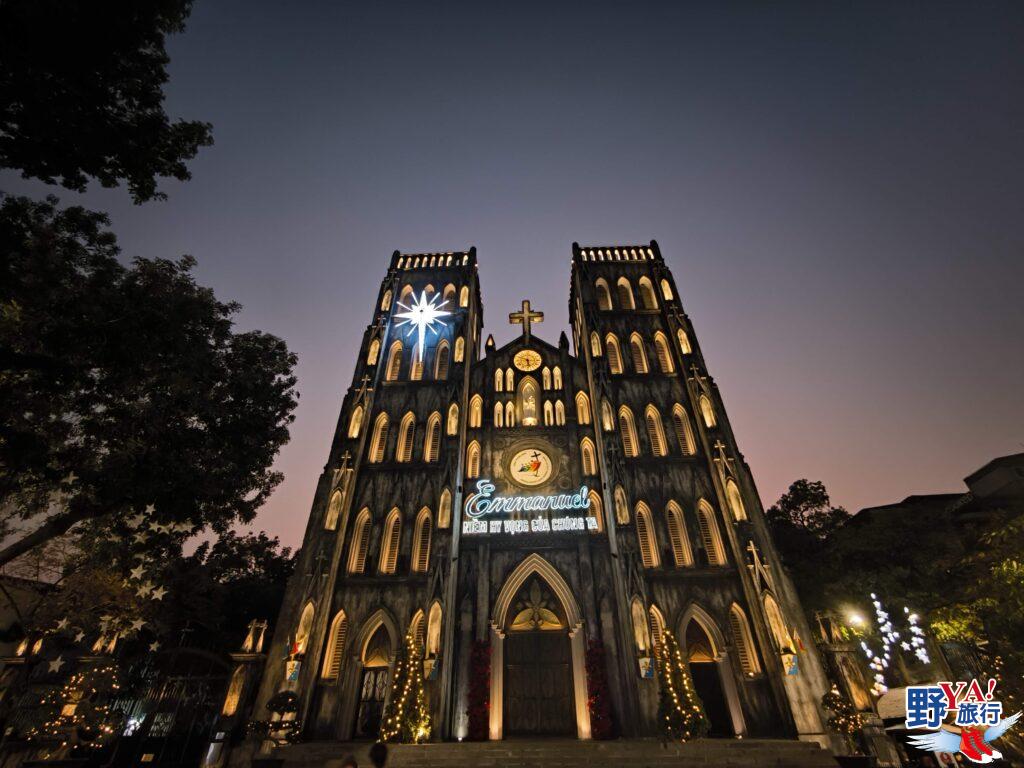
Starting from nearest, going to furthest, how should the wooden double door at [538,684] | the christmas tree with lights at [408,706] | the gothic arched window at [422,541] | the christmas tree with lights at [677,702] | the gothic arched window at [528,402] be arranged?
the christmas tree with lights at [677,702] < the christmas tree with lights at [408,706] < the wooden double door at [538,684] < the gothic arched window at [422,541] < the gothic arched window at [528,402]

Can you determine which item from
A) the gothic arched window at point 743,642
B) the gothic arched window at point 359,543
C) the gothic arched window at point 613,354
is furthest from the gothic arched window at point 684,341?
the gothic arched window at point 359,543

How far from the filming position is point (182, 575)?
22219 millimetres

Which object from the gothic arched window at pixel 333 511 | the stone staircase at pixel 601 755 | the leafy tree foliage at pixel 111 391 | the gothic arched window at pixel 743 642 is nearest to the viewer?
the leafy tree foliage at pixel 111 391

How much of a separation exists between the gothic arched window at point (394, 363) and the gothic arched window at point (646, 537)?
15002mm

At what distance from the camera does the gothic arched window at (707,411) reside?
22.4 m

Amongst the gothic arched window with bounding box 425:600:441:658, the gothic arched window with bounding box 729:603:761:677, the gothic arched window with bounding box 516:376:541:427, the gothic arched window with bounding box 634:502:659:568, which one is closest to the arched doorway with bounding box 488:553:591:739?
the gothic arched window with bounding box 425:600:441:658

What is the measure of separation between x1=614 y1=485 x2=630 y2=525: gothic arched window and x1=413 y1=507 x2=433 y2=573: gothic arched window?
8.35 m

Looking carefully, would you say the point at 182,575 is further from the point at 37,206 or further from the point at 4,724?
the point at 37,206

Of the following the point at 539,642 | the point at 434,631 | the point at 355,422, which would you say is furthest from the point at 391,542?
the point at 539,642

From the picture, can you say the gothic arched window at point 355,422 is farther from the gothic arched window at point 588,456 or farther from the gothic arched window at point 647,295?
the gothic arched window at point 647,295

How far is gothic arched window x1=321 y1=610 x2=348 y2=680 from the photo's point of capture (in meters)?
17.7

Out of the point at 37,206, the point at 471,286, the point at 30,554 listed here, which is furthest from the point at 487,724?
the point at 471,286

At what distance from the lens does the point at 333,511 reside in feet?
67.5

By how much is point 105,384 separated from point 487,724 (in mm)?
16333
